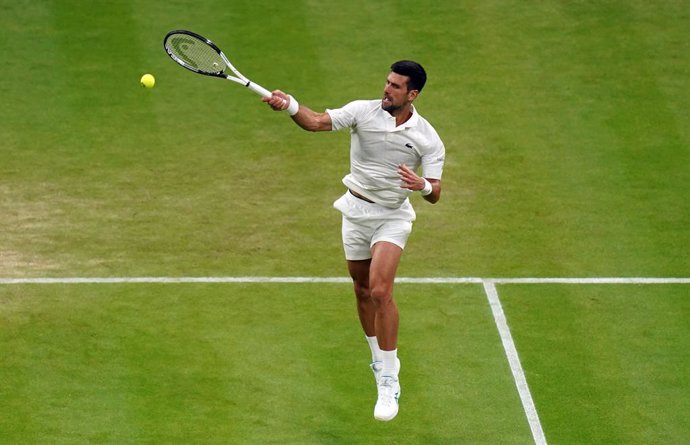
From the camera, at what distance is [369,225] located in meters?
15.2

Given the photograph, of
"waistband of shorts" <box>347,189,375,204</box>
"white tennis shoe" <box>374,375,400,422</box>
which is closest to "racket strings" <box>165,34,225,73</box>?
"waistband of shorts" <box>347,189,375,204</box>

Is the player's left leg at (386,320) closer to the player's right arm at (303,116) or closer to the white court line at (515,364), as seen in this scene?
the player's right arm at (303,116)

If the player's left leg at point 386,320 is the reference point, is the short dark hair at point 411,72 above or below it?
above

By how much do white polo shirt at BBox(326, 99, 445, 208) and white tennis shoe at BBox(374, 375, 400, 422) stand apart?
5.42 feet

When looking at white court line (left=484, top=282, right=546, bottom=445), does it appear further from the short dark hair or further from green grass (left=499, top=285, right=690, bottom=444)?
the short dark hair

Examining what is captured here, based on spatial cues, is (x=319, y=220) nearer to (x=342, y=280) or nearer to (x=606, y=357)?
(x=342, y=280)

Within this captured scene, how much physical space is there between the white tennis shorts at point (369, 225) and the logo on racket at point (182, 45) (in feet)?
6.79

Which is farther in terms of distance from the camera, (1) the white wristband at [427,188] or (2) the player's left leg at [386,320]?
(2) the player's left leg at [386,320]

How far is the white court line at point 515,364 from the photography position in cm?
1524

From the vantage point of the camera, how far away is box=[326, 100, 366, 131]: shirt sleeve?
14617mm

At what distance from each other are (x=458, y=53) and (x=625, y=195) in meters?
4.65

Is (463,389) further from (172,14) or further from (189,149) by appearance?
(172,14)

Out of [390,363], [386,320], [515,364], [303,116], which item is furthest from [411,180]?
[515,364]

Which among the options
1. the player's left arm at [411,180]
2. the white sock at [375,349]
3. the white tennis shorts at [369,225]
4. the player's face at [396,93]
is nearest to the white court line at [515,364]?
the white sock at [375,349]
